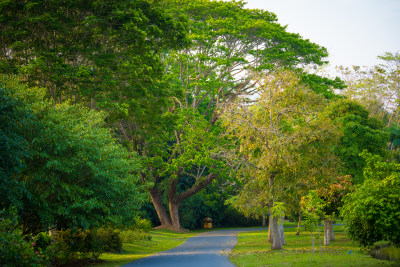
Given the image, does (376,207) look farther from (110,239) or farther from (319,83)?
(319,83)

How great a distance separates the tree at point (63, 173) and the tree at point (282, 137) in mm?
8643

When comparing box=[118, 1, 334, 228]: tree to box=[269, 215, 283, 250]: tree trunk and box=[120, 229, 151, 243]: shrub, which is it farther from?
box=[269, 215, 283, 250]: tree trunk

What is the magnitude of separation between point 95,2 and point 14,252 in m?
13.7

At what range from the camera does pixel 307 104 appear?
2372cm

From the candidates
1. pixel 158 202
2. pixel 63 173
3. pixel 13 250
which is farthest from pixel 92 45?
pixel 158 202

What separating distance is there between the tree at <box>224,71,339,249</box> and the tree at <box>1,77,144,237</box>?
8.64m

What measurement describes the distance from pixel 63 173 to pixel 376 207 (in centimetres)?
1190

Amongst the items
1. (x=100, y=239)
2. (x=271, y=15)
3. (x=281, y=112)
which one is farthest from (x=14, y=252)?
(x=271, y=15)

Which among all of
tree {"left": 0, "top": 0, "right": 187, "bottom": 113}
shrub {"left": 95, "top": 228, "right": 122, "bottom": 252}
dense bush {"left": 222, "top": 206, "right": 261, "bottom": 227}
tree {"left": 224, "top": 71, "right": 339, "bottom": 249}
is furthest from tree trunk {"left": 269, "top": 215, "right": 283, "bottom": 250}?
dense bush {"left": 222, "top": 206, "right": 261, "bottom": 227}

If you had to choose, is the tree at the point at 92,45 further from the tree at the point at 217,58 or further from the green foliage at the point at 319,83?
the green foliage at the point at 319,83

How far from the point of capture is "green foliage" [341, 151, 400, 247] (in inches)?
A: 577

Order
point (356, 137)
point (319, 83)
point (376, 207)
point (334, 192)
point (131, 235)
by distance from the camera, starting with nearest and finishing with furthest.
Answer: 1. point (376, 207)
2. point (334, 192)
3. point (131, 235)
4. point (356, 137)
5. point (319, 83)

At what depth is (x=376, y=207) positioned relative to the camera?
48.6 feet

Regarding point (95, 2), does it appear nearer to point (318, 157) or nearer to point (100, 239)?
point (100, 239)
